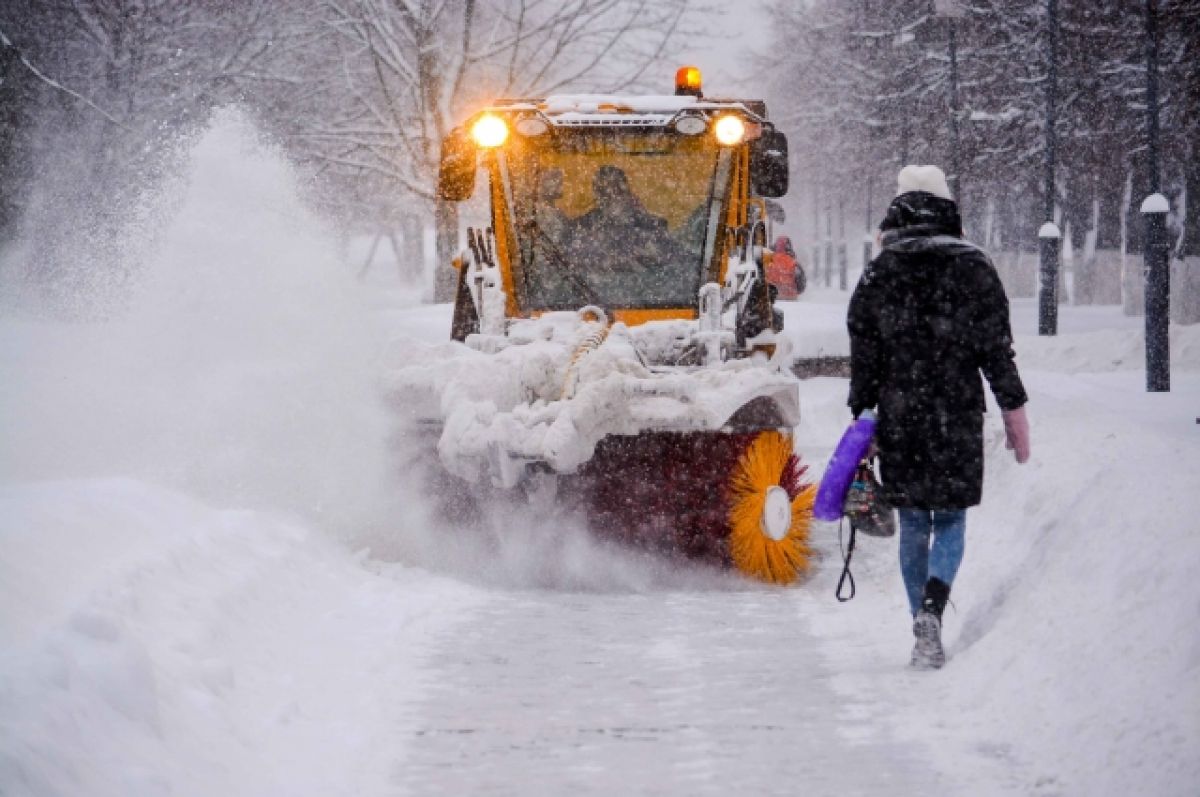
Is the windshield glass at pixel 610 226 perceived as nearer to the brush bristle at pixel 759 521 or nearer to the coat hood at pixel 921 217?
the brush bristle at pixel 759 521

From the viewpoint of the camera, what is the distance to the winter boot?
216 inches

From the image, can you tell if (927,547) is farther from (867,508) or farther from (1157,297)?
(1157,297)

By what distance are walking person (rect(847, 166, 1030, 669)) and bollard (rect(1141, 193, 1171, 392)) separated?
7788 mm

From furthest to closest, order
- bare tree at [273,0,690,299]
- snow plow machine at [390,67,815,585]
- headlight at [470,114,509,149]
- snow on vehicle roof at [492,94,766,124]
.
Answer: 1. bare tree at [273,0,690,299]
2. snow on vehicle roof at [492,94,766,124]
3. headlight at [470,114,509,149]
4. snow plow machine at [390,67,815,585]

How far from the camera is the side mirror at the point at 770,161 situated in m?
9.44

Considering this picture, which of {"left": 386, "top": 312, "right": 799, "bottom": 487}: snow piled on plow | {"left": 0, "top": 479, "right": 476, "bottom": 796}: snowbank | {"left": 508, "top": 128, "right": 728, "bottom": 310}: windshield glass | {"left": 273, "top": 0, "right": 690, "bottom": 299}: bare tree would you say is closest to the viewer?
{"left": 0, "top": 479, "right": 476, "bottom": 796}: snowbank

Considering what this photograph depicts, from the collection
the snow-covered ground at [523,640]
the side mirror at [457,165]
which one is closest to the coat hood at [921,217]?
the snow-covered ground at [523,640]

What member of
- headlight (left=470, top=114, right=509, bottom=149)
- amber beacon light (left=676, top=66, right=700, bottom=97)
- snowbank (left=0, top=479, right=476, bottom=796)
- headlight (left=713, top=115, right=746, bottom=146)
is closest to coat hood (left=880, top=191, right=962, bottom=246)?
snowbank (left=0, top=479, right=476, bottom=796)

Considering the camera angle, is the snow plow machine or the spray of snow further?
the spray of snow

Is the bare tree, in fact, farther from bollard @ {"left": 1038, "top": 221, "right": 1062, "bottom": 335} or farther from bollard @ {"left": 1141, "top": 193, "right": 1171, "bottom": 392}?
bollard @ {"left": 1141, "top": 193, "right": 1171, "bottom": 392}

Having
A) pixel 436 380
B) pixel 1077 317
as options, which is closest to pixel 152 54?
pixel 1077 317

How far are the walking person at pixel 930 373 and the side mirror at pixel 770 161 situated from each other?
3815 millimetres

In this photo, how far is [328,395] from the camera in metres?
9.30

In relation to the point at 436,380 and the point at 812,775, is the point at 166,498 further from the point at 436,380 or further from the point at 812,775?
the point at 812,775
